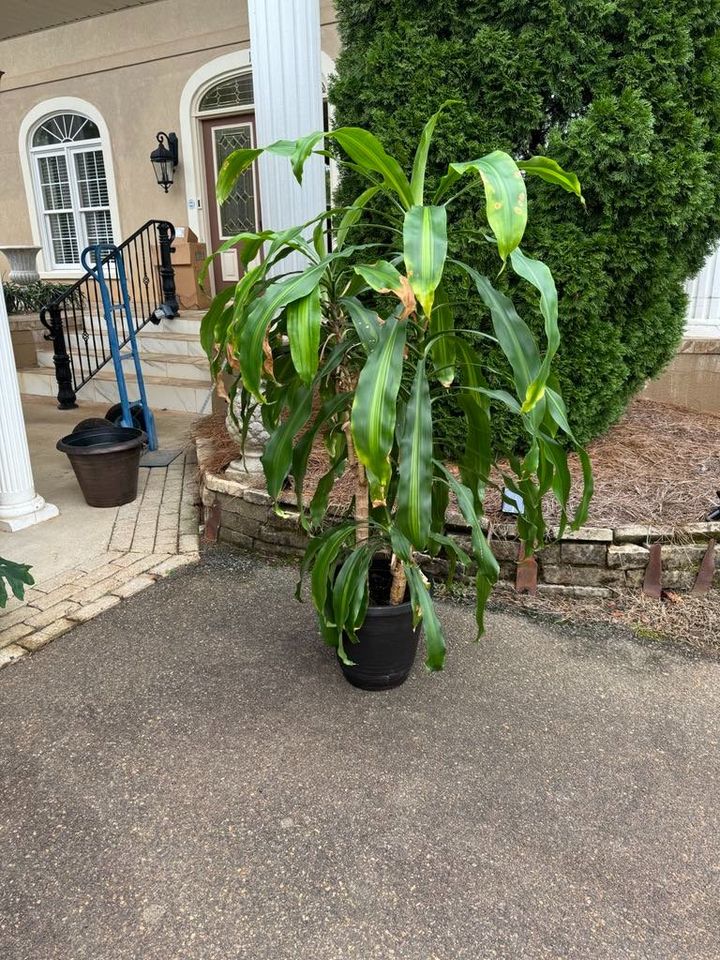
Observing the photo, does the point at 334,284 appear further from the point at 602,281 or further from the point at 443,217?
the point at 602,281

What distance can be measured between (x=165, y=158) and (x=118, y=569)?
582 centimetres

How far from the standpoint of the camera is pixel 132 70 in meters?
7.57

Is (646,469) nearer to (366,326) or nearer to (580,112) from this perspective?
(580,112)

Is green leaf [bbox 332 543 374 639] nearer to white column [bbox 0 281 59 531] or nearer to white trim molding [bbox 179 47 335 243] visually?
white column [bbox 0 281 59 531]

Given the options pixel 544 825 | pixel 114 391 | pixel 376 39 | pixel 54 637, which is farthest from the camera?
pixel 114 391

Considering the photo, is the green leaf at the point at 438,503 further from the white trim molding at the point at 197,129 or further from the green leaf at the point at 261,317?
the white trim molding at the point at 197,129

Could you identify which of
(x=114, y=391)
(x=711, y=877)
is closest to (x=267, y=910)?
(x=711, y=877)

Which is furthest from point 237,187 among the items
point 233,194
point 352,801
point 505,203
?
point 352,801

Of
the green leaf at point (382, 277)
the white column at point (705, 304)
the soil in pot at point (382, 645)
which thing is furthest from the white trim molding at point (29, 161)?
the green leaf at point (382, 277)

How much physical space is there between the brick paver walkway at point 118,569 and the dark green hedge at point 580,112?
6.30 ft

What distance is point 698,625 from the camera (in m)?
2.65

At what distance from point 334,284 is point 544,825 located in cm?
163

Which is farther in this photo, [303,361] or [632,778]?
[632,778]

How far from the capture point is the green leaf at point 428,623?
1.92 metres
